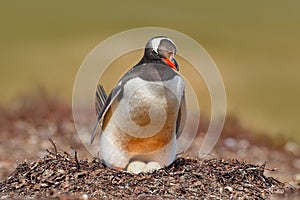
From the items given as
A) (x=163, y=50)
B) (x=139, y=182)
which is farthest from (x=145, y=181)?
(x=163, y=50)

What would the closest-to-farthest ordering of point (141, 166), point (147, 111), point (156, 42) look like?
point (147, 111)
point (156, 42)
point (141, 166)

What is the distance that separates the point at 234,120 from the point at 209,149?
1510mm

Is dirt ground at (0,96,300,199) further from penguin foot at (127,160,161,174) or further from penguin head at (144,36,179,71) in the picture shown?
penguin head at (144,36,179,71)

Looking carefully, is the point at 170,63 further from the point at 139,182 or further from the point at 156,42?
the point at 139,182

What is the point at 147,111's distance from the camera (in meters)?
6.81

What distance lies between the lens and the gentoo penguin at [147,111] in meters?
6.80

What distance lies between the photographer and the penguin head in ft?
22.6

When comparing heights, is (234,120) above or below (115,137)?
above

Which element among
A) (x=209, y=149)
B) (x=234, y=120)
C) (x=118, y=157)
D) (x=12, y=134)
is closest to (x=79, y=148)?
(x=12, y=134)

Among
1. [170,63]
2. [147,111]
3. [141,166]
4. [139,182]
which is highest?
[170,63]

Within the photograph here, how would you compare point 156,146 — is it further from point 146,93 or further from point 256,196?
point 256,196

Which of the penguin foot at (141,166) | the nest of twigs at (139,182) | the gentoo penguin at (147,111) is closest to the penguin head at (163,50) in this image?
the gentoo penguin at (147,111)

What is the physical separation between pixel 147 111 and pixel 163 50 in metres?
0.68

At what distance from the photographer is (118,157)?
23.6 ft
